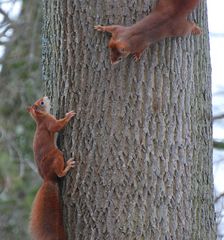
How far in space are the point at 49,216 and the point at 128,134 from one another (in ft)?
1.85

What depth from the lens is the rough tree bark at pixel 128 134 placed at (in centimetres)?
308

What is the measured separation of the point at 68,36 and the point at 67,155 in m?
0.56

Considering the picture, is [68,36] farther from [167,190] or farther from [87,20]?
[167,190]

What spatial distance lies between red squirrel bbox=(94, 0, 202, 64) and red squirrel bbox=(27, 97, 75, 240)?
0.40 m

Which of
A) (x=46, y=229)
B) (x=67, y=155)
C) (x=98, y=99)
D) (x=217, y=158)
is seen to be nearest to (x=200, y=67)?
(x=98, y=99)

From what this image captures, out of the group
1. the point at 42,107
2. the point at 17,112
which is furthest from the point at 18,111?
the point at 42,107

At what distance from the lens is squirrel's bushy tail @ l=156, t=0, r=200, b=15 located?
3062 mm

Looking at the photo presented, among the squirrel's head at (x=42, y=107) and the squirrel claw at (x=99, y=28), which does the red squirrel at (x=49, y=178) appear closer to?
the squirrel's head at (x=42, y=107)

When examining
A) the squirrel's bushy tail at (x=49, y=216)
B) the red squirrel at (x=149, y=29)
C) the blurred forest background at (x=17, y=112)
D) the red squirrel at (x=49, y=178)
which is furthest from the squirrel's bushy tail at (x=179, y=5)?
the blurred forest background at (x=17, y=112)

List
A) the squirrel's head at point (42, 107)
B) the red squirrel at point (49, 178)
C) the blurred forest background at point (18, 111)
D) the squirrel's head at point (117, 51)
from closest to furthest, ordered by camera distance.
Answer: the squirrel's head at point (117, 51)
the red squirrel at point (49, 178)
the squirrel's head at point (42, 107)
the blurred forest background at point (18, 111)

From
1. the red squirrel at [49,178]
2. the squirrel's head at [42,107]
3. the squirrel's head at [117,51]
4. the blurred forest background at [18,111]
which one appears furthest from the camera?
the blurred forest background at [18,111]

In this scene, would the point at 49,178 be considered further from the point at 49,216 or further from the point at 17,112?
the point at 17,112

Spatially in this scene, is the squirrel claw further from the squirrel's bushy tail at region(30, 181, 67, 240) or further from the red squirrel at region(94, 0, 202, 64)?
the squirrel's bushy tail at region(30, 181, 67, 240)

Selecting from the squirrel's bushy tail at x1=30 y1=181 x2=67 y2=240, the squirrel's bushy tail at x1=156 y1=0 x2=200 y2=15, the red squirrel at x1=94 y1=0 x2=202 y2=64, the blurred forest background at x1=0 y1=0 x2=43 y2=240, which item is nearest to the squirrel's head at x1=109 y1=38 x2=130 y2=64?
the red squirrel at x1=94 y1=0 x2=202 y2=64
